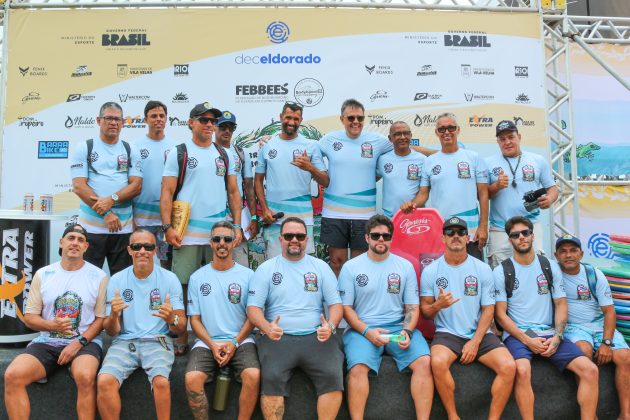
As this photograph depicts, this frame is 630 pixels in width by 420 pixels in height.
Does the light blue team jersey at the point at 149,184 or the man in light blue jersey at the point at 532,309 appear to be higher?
the light blue team jersey at the point at 149,184

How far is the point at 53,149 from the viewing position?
5.37 meters

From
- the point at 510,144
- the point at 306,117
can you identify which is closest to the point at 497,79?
the point at 510,144

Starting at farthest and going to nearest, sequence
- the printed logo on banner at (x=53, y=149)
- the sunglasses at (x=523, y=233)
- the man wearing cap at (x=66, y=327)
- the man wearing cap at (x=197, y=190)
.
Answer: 1. the printed logo on banner at (x=53, y=149)
2. the man wearing cap at (x=197, y=190)
3. the sunglasses at (x=523, y=233)
4. the man wearing cap at (x=66, y=327)

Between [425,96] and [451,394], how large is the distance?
3396 millimetres

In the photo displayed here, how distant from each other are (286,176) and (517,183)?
2.03 meters

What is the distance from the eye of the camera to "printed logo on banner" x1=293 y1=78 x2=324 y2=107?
5.45 meters

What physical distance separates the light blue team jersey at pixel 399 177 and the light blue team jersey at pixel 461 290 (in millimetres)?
910

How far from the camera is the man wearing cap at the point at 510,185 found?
4.30 meters

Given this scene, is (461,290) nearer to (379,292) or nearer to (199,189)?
(379,292)

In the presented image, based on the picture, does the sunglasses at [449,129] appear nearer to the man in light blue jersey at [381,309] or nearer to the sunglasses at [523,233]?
the sunglasses at [523,233]

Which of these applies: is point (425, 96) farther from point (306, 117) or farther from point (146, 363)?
point (146, 363)

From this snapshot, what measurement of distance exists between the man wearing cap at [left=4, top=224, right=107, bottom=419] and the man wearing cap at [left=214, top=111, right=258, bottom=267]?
124 cm

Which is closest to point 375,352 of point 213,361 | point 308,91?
point 213,361

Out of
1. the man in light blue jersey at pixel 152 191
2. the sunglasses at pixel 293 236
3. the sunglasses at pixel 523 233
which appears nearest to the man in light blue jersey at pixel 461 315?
the sunglasses at pixel 523 233
